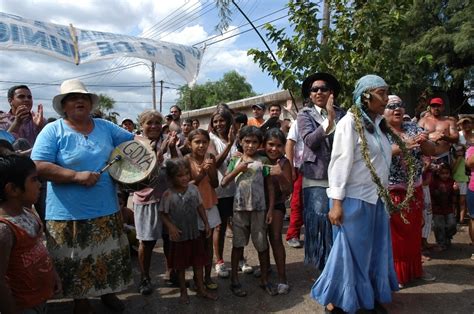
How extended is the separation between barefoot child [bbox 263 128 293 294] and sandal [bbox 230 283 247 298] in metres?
0.35

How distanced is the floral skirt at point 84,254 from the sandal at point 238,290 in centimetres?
118

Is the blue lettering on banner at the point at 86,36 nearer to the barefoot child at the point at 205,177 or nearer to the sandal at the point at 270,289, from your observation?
the barefoot child at the point at 205,177

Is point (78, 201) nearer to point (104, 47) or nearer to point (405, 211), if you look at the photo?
point (405, 211)

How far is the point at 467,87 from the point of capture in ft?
40.4

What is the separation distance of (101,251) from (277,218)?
1.75m

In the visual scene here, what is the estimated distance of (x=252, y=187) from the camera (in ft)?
13.4

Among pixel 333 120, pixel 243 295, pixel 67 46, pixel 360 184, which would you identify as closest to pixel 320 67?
pixel 333 120

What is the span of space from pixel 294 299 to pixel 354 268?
0.88 meters

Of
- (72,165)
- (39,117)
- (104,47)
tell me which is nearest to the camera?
(72,165)

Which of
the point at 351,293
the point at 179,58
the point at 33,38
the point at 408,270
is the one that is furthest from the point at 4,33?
the point at 408,270

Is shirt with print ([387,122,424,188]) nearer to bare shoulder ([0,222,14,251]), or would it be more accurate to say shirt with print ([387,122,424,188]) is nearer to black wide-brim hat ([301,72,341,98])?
black wide-brim hat ([301,72,341,98])

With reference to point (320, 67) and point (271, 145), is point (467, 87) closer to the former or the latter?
point (320, 67)

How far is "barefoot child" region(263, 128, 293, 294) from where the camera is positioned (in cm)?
411

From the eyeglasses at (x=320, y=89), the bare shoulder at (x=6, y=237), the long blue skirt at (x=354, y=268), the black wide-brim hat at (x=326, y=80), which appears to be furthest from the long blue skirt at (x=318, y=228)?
the bare shoulder at (x=6, y=237)
